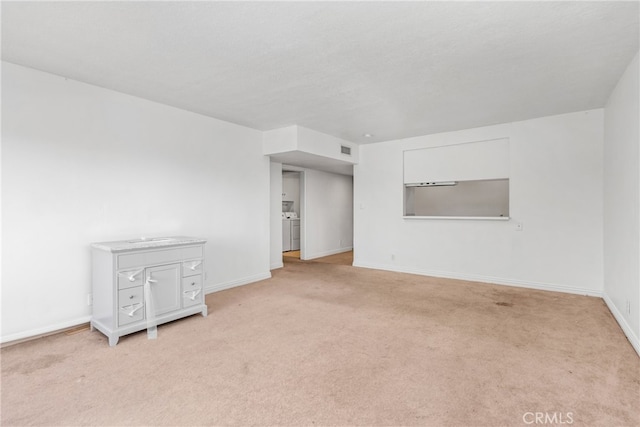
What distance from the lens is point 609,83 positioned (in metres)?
3.14

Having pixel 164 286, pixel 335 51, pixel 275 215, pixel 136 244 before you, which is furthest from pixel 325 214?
pixel 335 51

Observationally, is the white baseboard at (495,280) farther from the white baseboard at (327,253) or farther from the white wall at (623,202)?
the white baseboard at (327,253)

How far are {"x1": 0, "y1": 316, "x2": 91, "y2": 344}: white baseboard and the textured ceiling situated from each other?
2.30 m

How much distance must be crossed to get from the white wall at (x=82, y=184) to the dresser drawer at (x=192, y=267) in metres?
0.75

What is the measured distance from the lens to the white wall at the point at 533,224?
13.4 feet

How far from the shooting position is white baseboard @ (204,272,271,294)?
4245 mm

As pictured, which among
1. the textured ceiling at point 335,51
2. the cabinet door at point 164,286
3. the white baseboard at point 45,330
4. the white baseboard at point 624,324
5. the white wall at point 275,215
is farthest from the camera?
the white wall at point 275,215

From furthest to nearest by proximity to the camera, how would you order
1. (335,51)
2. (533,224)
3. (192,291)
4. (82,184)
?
1. (533,224)
2. (192,291)
3. (82,184)
4. (335,51)

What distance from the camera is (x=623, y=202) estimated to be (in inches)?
118

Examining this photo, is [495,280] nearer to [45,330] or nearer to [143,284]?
[143,284]

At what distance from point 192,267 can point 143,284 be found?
486 mm

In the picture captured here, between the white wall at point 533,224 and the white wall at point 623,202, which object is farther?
the white wall at point 533,224

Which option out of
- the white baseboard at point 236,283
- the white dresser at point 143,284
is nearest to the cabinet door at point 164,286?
the white dresser at point 143,284

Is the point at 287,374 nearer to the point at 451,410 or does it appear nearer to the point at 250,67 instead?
the point at 451,410
